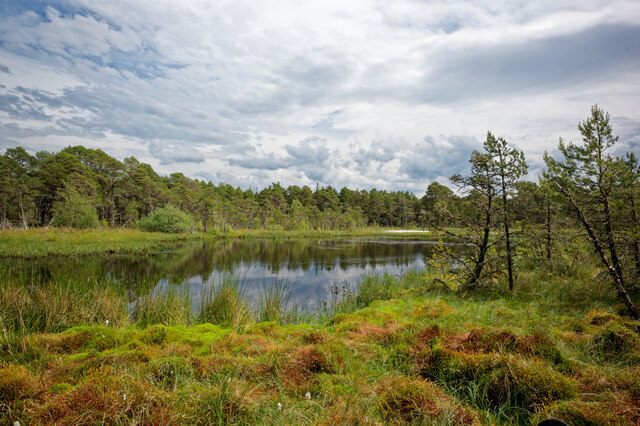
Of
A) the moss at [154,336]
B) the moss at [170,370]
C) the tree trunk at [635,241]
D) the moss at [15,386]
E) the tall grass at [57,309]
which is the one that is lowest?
the tall grass at [57,309]

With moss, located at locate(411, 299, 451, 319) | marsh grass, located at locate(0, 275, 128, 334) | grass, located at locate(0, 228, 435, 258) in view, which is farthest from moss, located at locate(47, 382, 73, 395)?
grass, located at locate(0, 228, 435, 258)

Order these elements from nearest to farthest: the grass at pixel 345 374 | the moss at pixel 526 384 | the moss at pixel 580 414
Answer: the moss at pixel 580 414, the grass at pixel 345 374, the moss at pixel 526 384

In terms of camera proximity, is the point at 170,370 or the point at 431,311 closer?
the point at 170,370

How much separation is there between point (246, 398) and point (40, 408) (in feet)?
5.15

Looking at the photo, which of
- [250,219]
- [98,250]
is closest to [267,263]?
[98,250]

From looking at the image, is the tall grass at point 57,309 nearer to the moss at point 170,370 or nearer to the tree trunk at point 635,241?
the moss at point 170,370

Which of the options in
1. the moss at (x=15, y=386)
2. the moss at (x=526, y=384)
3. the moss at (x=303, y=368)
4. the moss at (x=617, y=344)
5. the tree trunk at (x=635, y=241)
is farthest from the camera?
the tree trunk at (x=635, y=241)

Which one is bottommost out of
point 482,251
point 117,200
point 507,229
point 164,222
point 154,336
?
point 154,336

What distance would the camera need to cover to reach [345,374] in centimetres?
340

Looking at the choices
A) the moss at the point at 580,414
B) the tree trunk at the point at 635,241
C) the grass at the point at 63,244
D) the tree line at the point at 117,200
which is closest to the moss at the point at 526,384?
the moss at the point at 580,414

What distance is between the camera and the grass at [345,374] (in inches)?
90.1

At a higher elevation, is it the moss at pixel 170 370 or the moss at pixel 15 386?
the moss at pixel 15 386

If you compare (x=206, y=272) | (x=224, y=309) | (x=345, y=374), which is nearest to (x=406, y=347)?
(x=345, y=374)

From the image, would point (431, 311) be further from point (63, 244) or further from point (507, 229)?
point (63, 244)
